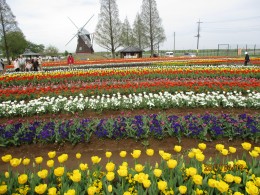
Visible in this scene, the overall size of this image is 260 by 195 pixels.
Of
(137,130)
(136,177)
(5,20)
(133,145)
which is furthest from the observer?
(5,20)

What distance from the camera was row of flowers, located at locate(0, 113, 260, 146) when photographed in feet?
19.0

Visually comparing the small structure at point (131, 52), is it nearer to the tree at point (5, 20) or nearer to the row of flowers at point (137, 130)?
the tree at point (5, 20)

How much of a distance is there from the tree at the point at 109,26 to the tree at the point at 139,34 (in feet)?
24.8

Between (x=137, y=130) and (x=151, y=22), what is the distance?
167ft

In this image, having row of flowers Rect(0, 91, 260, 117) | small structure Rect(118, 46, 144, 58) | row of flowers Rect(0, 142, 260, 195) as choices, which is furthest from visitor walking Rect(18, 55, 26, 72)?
small structure Rect(118, 46, 144, 58)

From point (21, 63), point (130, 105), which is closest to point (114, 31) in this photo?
point (21, 63)

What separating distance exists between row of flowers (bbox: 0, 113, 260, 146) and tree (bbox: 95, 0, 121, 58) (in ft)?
146

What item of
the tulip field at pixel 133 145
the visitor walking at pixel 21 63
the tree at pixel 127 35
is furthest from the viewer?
the tree at pixel 127 35

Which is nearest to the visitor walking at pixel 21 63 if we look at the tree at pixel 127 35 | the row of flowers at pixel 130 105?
the row of flowers at pixel 130 105

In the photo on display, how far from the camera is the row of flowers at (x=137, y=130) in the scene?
578 centimetres

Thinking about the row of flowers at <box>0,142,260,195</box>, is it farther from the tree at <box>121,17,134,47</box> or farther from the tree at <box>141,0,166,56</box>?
the tree at <box>121,17,134,47</box>

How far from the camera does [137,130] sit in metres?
5.84

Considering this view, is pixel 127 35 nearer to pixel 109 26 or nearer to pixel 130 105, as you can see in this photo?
pixel 109 26

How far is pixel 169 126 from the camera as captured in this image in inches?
235
